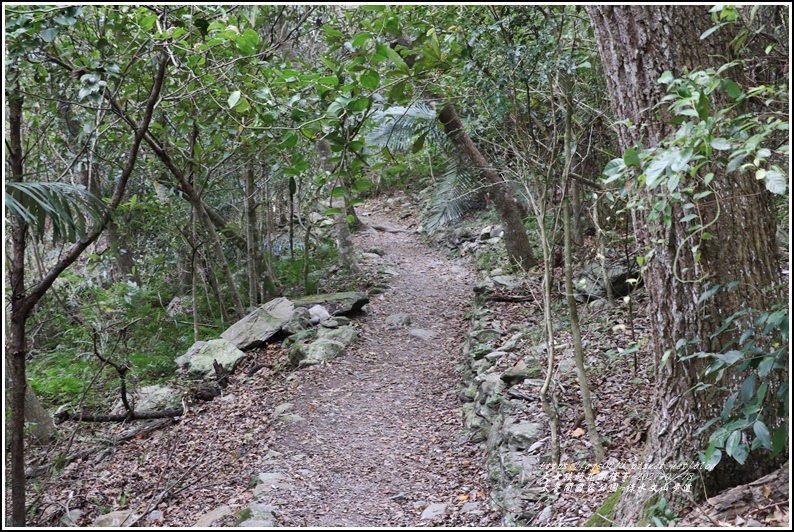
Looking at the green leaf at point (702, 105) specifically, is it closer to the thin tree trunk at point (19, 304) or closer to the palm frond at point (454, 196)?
the thin tree trunk at point (19, 304)

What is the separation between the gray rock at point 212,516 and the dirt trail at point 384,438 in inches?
10.3

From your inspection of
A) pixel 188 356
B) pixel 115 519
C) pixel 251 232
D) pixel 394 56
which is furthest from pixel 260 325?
pixel 394 56

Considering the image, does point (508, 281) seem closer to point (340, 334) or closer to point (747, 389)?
point (340, 334)

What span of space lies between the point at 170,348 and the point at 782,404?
815cm

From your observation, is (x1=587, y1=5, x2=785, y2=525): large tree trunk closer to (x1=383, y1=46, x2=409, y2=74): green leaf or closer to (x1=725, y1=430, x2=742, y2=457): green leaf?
(x1=725, y1=430, x2=742, y2=457): green leaf

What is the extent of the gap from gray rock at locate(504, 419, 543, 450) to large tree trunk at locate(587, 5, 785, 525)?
1.57 m

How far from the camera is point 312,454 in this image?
5.39m

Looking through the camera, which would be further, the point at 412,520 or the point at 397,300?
the point at 397,300

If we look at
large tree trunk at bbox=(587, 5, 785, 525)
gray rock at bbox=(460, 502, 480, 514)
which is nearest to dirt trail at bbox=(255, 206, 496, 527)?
gray rock at bbox=(460, 502, 480, 514)

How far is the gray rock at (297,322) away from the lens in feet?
27.2

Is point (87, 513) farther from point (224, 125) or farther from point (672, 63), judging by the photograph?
point (672, 63)

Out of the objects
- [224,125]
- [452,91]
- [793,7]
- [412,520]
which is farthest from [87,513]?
[793,7]

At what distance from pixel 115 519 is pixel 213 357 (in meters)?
3.20

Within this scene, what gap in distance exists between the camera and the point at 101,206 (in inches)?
138
